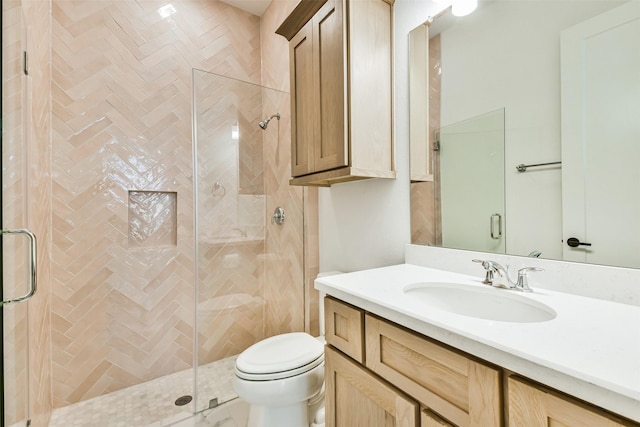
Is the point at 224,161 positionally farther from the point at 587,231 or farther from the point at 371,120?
the point at 587,231

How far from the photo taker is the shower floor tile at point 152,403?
166cm

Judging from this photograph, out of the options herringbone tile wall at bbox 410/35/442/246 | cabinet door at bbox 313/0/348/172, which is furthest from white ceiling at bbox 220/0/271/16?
herringbone tile wall at bbox 410/35/442/246

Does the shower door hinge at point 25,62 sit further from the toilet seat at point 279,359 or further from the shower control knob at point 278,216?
the toilet seat at point 279,359

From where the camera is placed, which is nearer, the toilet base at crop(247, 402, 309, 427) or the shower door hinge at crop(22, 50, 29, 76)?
the shower door hinge at crop(22, 50, 29, 76)

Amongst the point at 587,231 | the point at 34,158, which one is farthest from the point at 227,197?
the point at 587,231

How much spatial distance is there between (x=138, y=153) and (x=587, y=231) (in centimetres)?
249

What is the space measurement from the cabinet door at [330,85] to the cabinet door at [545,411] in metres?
0.94

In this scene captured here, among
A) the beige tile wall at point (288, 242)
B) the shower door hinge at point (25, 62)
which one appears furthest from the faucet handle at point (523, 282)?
the shower door hinge at point (25, 62)

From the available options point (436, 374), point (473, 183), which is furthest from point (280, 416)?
point (473, 183)

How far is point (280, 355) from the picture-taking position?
4.64 ft

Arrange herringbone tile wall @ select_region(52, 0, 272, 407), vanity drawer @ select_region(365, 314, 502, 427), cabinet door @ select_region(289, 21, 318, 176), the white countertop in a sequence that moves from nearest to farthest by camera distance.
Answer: the white countertop < vanity drawer @ select_region(365, 314, 502, 427) < cabinet door @ select_region(289, 21, 318, 176) < herringbone tile wall @ select_region(52, 0, 272, 407)

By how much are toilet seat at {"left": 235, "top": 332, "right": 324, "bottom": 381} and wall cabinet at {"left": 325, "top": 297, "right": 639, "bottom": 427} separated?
0.33 meters

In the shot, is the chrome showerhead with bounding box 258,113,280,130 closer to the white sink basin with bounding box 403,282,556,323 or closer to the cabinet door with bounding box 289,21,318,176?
the cabinet door with bounding box 289,21,318,176

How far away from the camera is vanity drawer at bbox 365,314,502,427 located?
58 centimetres
